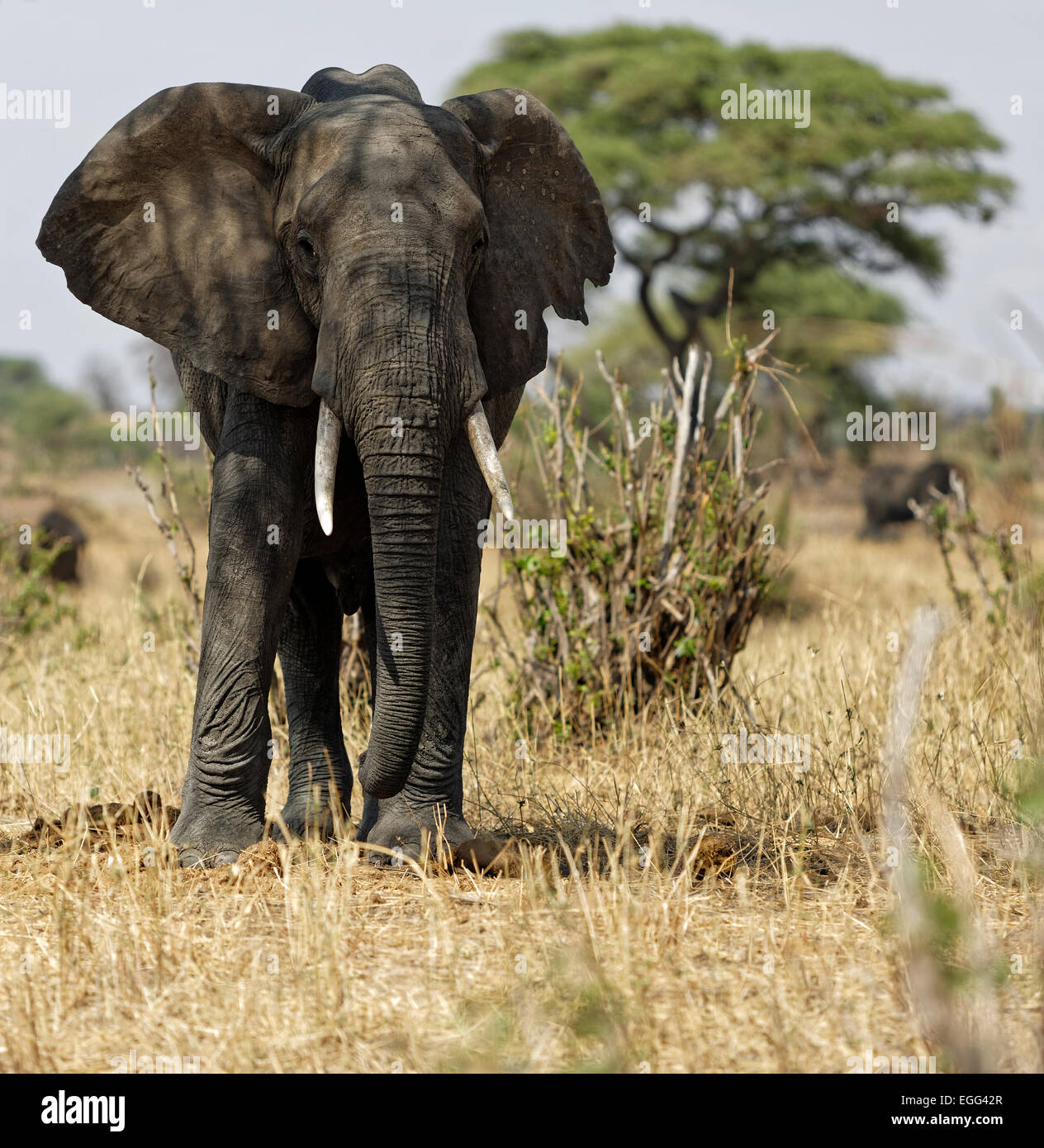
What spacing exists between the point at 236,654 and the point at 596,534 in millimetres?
2714

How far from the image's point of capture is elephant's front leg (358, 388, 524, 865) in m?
4.97

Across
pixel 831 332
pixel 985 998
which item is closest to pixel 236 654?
pixel 985 998

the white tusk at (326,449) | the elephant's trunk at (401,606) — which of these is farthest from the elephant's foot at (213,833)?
the white tusk at (326,449)

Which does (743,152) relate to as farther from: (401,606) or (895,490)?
(401,606)

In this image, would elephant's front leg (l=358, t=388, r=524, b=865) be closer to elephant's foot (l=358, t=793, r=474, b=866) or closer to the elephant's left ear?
elephant's foot (l=358, t=793, r=474, b=866)

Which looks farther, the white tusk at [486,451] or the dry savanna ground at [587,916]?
the white tusk at [486,451]

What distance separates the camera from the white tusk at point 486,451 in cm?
444

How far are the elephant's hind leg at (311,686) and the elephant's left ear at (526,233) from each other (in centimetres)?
124

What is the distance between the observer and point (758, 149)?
23844 millimetres

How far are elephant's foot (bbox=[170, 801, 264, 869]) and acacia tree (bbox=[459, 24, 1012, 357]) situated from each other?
756 inches
